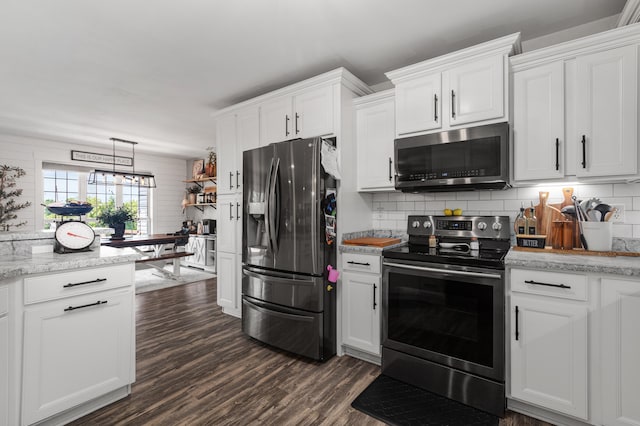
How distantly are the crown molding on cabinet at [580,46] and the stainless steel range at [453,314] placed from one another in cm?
111

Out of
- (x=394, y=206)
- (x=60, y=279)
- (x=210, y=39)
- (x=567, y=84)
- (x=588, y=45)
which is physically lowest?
(x=60, y=279)

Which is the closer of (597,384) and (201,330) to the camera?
(597,384)

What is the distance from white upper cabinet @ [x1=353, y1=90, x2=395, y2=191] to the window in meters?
4.83

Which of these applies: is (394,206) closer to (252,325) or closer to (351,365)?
(351,365)

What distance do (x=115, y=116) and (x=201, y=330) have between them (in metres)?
3.30

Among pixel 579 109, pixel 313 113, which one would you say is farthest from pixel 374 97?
pixel 579 109

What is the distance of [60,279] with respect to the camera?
1693mm

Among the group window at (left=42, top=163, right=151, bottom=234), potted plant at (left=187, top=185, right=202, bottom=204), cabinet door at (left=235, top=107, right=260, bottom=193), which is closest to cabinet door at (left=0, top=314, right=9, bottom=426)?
cabinet door at (left=235, top=107, right=260, bottom=193)

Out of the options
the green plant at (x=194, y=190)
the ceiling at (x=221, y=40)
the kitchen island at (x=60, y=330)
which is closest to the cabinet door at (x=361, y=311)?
the kitchen island at (x=60, y=330)

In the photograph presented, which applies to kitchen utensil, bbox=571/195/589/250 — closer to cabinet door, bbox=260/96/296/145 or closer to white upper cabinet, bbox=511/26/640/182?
white upper cabinet, bbox=511/26/640/182

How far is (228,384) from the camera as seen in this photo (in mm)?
2186

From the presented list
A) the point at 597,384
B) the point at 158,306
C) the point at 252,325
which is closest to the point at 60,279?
the point at 252,325

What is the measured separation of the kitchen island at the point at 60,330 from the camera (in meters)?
1.55

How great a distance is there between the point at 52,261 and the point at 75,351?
1.78 feet
